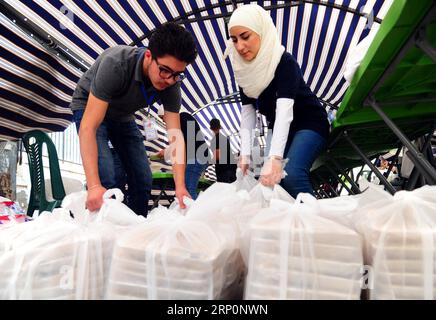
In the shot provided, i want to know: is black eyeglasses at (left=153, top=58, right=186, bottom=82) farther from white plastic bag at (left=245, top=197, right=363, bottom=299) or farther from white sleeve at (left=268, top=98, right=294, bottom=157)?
white plastic bag at (left=245, top=197, right=363, bottom=299)

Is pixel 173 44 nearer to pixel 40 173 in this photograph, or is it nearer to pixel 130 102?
pixel 130 102

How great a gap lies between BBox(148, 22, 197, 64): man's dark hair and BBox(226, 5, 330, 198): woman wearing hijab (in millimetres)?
331

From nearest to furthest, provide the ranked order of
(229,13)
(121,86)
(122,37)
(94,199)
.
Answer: (94,199) → (121,86) → (122,37) → (229,13)

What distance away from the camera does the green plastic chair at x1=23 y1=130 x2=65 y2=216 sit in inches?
109

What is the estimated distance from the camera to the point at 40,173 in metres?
2.88

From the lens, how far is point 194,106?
705 centimetres

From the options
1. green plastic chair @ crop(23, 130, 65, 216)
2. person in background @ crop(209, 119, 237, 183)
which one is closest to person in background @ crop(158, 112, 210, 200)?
person in background @ crop(209, 119, 237, 183)

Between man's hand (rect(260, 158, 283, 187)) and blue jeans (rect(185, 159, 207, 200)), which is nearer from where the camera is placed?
man's hand (rect(260, 158, 283, 187))

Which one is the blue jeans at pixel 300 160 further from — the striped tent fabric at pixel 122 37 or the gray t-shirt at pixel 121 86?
the striped tent fabric at pixel 122 37

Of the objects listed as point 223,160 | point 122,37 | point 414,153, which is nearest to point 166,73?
point 414,153

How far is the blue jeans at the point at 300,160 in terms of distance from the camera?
1.67 m

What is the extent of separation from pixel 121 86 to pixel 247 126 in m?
0.70

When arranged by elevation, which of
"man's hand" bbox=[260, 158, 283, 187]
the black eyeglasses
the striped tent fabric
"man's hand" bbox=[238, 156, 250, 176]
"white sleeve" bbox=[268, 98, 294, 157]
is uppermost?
the striped tent fabric

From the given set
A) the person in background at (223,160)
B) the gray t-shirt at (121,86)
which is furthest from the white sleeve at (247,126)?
the person in background at (223,160)
